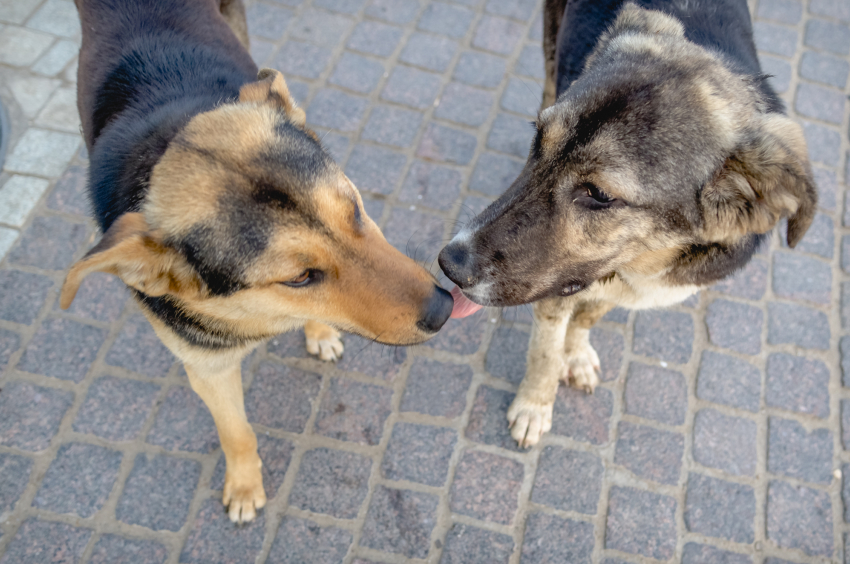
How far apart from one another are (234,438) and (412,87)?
447 centimetres

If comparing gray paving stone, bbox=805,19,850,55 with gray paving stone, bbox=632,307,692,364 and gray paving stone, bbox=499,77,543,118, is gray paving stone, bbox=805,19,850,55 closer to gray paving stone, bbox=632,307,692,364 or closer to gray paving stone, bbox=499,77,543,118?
gray paving stone, bbox=499,77,543,118

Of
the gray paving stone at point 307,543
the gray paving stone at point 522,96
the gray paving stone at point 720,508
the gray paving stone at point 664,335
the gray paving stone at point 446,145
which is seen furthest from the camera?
the gray paving stone at point 522,96

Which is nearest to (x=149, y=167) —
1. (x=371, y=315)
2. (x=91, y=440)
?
(x=371, y=315)

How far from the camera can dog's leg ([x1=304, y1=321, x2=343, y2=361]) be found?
4898 millimetres

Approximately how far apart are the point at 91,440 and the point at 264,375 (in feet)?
4.65

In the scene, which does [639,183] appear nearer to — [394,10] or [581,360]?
[581,360]

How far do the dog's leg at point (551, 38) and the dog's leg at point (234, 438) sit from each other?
389cm

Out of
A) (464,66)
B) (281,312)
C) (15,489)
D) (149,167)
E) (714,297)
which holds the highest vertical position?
(149,167)

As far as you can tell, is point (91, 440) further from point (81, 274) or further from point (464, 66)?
point (464, 66)

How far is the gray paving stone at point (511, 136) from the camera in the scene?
6.26 m

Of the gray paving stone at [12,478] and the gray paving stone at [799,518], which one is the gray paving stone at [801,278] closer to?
the gray paving stone at [799,518]

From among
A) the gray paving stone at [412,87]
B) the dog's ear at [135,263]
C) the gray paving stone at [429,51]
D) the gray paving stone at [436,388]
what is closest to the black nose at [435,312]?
the dog's ear at [135,263]

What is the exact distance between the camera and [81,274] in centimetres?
252

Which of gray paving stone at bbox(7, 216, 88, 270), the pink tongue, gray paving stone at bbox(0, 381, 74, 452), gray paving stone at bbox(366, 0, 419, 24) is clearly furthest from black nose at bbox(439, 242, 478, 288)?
gray paving stone at bbox(366, 0, 419, 24)
